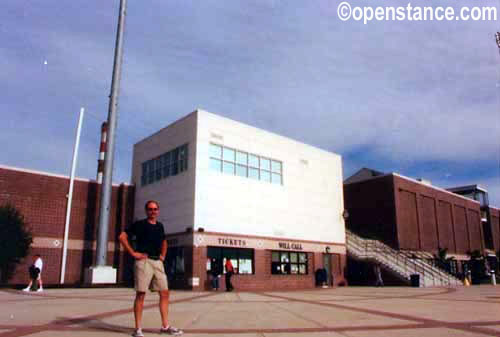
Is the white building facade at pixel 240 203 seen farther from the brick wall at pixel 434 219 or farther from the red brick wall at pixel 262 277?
the brick wall at pixel 434 219

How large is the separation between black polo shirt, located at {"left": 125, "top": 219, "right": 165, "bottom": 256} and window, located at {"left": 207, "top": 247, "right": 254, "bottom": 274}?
17429mm

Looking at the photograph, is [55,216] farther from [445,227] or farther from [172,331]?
[445,227]

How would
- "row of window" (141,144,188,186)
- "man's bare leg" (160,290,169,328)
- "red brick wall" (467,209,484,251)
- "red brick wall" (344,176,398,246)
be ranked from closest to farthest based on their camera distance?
"man's bare leg" (160,290,169,328) < "row of window" (141,144,188,186) < "red brick wall" (344,176,398,246) < "red brick wall" (467,209,484,251)

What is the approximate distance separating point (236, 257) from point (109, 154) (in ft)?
32.7

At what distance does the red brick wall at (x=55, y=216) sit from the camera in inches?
960

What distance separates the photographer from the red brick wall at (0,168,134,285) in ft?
80.0

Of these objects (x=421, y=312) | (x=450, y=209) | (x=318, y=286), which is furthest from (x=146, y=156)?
(x=450, y=209)

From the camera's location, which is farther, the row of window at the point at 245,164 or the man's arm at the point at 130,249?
the row of window at the point at 245,164

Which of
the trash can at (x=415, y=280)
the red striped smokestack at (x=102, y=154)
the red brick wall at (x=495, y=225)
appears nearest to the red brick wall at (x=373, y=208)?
the trash can at (x=415, y=280)

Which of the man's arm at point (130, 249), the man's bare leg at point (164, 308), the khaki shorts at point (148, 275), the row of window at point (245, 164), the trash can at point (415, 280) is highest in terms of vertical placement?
the row of window at point (245, 164)

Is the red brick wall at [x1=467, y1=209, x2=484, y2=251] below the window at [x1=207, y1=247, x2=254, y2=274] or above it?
above

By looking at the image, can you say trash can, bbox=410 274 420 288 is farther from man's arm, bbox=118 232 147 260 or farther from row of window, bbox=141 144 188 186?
man's arm, bbox=118 232 147 260

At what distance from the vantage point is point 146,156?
29.5 meters

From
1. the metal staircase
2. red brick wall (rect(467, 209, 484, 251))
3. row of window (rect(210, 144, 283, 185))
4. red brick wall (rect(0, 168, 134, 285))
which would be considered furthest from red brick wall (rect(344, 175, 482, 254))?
red brick wall (rect(0, 168, 134, 285))
